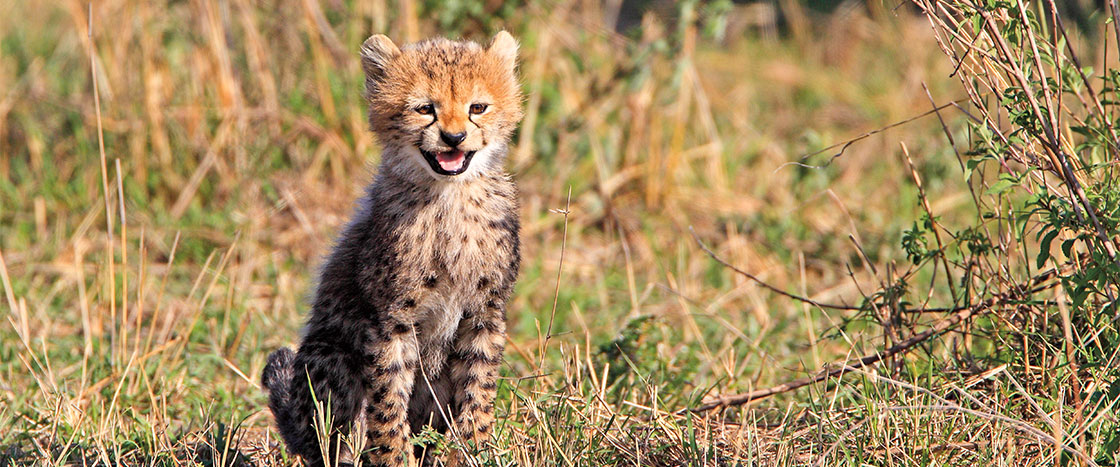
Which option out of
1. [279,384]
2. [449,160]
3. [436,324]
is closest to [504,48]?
[449,160]

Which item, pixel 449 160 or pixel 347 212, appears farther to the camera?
pixel 347 212

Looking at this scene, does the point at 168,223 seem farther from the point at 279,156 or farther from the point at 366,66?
the point at 366,66

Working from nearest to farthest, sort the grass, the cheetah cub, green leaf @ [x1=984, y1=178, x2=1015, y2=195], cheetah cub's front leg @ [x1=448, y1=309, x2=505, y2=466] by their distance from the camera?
green leaf @ [x1=984, y1=178, x2=1015, y2=195], the cheetah cub, cheetah cub's front leg @ [x1=448, y1=309, x2=505, y2=466], the grass

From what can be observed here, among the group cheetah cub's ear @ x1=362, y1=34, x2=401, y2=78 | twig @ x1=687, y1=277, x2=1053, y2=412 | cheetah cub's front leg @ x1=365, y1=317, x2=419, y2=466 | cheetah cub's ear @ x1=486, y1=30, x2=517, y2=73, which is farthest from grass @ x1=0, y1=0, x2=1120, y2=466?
cheetah cub's ear @ x1=362, y1=34, x2=401, y2=78

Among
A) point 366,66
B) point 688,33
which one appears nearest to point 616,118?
point 688,33

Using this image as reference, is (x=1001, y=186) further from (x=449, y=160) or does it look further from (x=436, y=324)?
(x=436, y=324)

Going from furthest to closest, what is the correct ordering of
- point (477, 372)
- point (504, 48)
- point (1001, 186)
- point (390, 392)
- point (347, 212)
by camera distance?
1. point (347, 212)
2. point (504, 48)
3. point (477, 372)
4. point (390, 392)
5. point (1001, 186)

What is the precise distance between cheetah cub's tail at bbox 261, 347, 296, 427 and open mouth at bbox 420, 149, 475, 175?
0.95 meters

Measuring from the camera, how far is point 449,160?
3740mm

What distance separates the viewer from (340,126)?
7023 millimetres

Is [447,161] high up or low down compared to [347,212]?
up

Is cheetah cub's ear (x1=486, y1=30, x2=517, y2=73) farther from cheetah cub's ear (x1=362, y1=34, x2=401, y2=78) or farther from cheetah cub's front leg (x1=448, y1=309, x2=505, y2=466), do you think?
cheetah cub's front leg (x1=448, y1=309, x2=505, y2=466)

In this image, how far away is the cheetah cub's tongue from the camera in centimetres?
373

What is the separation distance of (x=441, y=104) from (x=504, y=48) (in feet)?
1.69
